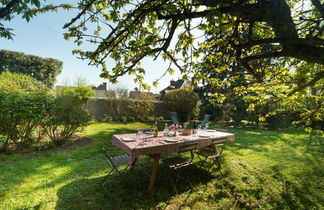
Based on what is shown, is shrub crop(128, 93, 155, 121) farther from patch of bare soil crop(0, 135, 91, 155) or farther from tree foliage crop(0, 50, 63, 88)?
tree foliage crop(0, 50, 63, 88)

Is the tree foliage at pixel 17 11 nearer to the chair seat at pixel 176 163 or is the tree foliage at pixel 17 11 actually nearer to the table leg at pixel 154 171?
the table leg at pixel 154 171

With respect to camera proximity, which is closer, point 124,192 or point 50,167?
point 124,192

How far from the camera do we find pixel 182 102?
13.8 metres

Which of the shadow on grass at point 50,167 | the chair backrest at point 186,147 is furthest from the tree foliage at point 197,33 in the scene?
the shadow on grass at point 50,167

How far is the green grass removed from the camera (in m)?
2.84

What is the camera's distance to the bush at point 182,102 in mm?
13742

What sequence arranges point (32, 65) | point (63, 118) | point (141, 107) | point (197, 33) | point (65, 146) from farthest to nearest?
1. point (141, 107)
2. point (32, 65)
3. point (65, 146)
4. point (63, 118)
5. point (197, 33)

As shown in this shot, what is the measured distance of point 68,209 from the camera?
2559mm

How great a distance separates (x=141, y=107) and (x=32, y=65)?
10.6 meters

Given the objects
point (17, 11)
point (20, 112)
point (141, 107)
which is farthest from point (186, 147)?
point (141, 107)

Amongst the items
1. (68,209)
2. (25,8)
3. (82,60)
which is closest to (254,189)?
(68,209)

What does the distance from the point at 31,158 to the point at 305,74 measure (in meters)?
7.01

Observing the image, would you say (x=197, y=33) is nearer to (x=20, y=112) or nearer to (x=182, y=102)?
(x=20, y=112)

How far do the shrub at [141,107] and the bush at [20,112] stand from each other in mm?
8567
